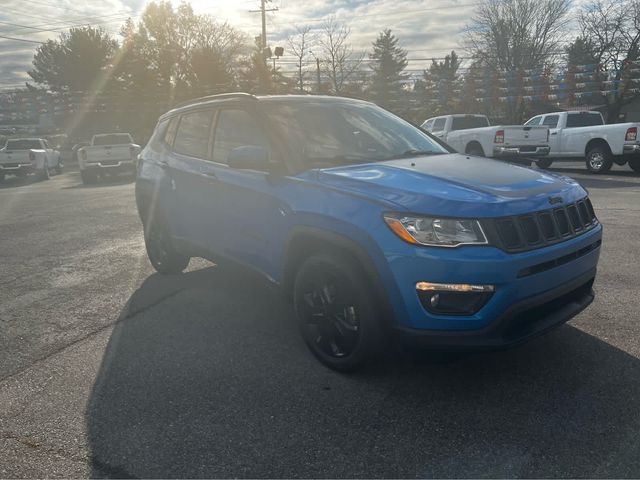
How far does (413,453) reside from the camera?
2.64 m

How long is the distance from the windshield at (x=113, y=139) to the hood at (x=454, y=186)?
1964 cm

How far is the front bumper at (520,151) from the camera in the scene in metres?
16.2

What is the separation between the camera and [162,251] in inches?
230

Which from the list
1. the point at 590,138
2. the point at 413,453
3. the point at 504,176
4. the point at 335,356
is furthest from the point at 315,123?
the point at 590,138

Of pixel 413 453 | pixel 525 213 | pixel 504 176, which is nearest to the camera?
pixel 413 453

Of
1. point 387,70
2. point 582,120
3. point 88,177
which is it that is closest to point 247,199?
point 582,120

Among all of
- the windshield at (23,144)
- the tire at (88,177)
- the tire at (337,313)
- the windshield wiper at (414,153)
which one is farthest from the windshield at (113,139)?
the tire at (337,313)

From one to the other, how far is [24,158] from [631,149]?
21.7 m

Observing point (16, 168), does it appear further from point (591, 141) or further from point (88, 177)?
point (591, 141)

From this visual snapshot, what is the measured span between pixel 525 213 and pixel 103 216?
31.2 ft

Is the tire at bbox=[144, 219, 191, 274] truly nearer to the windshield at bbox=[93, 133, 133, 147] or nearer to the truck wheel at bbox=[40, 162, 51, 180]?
the windshield at bbox=[93, 133, 133, 147]

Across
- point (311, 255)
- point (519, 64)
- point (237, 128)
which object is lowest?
point (311, 255)

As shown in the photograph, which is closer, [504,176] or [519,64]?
[504,176]

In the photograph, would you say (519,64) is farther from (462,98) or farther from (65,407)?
(65,407)
